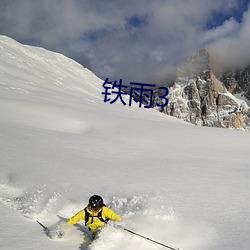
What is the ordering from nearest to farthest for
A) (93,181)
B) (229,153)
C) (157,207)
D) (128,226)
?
1. (128,226)
2. (157,207)
3. (93,181)
4. (229,153)

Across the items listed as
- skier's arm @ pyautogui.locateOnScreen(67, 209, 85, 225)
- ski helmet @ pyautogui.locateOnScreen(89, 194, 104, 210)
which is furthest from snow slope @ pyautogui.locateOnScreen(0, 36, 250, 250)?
A: ski helmet @ pyautogui.locateOnScreen(89, 194, 104, 210)

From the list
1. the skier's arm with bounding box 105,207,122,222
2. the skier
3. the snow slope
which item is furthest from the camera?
the skier's arm with bounding box 105,207,122,222

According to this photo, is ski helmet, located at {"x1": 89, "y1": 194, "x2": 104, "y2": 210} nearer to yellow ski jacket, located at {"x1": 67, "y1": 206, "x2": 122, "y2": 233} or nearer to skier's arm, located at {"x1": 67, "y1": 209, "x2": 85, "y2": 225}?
yellow ski jacket, located at {"x1": 67, "y1": 206, "x2": 122, "y2": 233}

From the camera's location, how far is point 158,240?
5.47m

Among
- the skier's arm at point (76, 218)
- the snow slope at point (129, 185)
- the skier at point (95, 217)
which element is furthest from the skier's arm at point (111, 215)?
the skier's arm at point (76, 218)

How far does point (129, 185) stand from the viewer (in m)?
8.08

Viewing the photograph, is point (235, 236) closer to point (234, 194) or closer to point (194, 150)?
point (234, 194)

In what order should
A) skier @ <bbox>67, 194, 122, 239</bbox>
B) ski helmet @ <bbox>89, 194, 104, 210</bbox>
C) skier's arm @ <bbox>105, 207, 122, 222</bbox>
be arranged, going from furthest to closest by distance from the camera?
1. skier's arm @ <bbox>105, 207, 122, 222</bbox>
2. skier @ <bbox>67, 194, 122, 239</bbox>
3. ski helmet @ <bbox>89, 194, 104, 210</bbox>

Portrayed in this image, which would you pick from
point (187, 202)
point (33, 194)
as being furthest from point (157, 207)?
point (33, 194)

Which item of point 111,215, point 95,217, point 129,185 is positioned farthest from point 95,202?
point 129,185

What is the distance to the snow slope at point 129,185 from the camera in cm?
548

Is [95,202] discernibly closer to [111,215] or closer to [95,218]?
[95,218]

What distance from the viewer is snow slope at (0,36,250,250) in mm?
5477

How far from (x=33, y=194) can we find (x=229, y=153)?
26.0 ft
